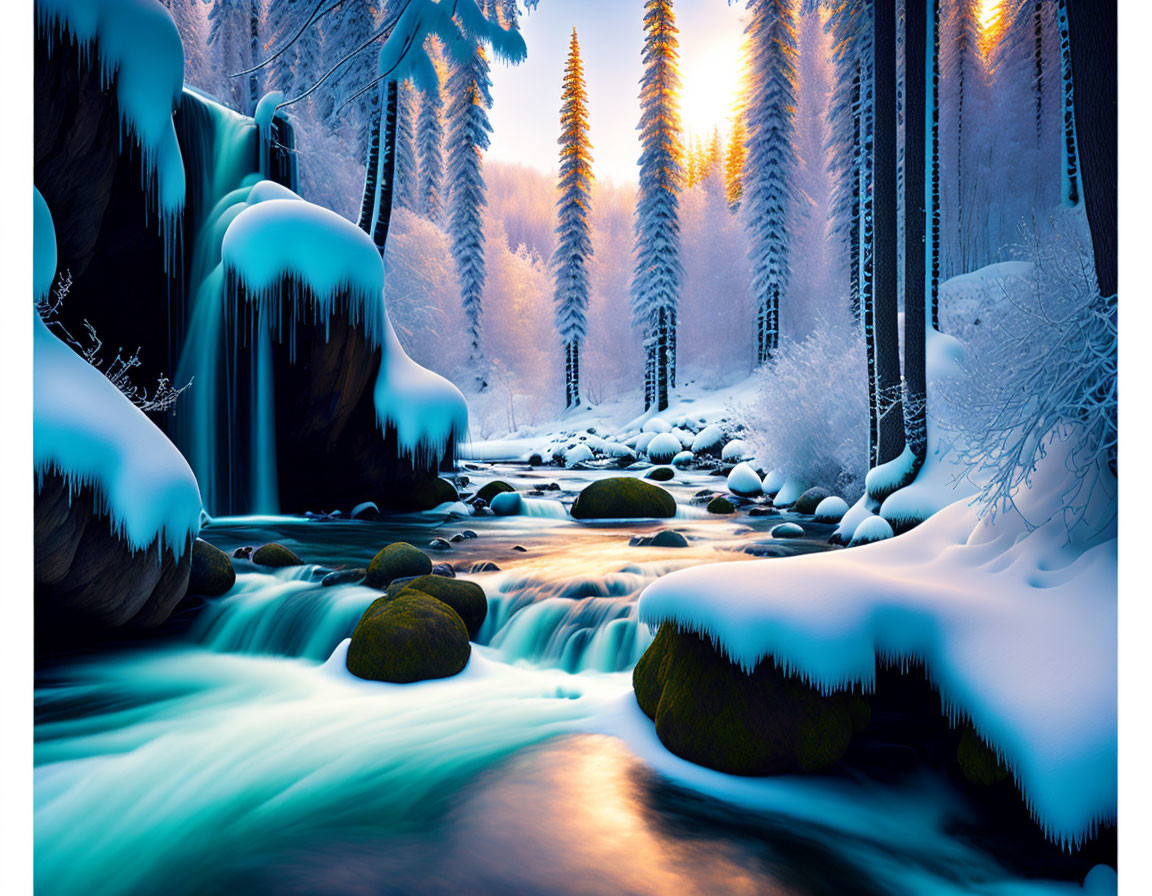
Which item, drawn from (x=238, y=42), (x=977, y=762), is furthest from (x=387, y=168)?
(x=977, y=762)

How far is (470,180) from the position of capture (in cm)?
1288

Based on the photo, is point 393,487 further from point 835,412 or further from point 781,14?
point 781,14

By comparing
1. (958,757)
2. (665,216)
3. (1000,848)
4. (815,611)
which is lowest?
(1000,848)

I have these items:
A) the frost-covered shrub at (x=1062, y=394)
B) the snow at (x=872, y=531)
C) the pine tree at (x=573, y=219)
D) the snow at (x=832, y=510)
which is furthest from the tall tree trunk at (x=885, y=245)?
the frost-covered shrub at (x=1062, y=394)

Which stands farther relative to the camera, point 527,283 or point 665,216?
point 527,283

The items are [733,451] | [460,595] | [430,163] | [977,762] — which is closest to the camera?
[977,762]

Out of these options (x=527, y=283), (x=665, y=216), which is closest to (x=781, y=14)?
(x=665, y=216)

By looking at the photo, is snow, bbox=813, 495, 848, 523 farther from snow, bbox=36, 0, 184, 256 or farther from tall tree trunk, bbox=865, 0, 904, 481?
snow, bbox=36, 0, 184, 256

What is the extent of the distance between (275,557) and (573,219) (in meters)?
10.9

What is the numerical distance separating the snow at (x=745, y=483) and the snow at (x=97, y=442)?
7284 mm

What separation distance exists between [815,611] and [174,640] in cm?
342

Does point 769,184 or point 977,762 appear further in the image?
point 769,184

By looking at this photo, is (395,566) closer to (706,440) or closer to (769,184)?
(706,440)

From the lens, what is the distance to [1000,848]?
180 centimetres
